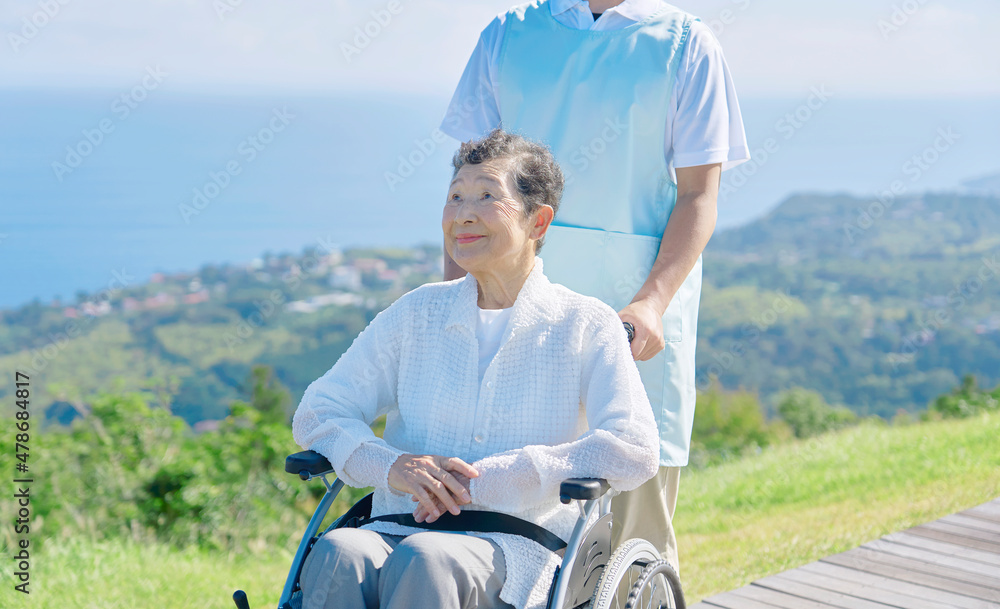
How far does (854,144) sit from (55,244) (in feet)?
229

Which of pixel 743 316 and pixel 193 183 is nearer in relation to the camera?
pixel 743 316

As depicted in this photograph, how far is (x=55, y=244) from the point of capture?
21188mm

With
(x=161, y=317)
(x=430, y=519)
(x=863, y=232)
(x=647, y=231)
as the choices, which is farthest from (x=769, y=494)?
(x=863, y=232)

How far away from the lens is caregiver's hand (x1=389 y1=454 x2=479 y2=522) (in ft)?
5.37

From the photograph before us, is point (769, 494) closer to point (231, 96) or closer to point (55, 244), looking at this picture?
point (55, 244)

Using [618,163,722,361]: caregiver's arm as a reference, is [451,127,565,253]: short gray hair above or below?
above

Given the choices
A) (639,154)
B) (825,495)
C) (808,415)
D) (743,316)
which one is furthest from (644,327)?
(743,316)

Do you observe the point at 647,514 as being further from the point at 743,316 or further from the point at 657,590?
the point at 743,316

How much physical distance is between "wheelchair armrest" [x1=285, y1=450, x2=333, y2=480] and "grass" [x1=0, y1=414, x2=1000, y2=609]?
1.57 m

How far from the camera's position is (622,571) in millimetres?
1634

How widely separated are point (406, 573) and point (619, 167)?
0.99 meters

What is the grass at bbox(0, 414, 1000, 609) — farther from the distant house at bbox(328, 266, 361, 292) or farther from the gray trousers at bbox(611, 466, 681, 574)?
the distant house at bbox(328, 266, 361, 292)

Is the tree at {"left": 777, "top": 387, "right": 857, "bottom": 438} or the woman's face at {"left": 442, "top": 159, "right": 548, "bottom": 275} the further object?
the tree at {"left": 777, "top": 387, "right": 857, "bottom": 438}

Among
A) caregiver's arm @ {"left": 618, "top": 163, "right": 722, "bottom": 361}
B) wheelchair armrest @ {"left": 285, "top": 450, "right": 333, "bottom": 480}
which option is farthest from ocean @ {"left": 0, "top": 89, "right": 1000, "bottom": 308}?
wheelchair armrest @ {"left": 285, "top": 450, "right": 333, "bottom": 480}
